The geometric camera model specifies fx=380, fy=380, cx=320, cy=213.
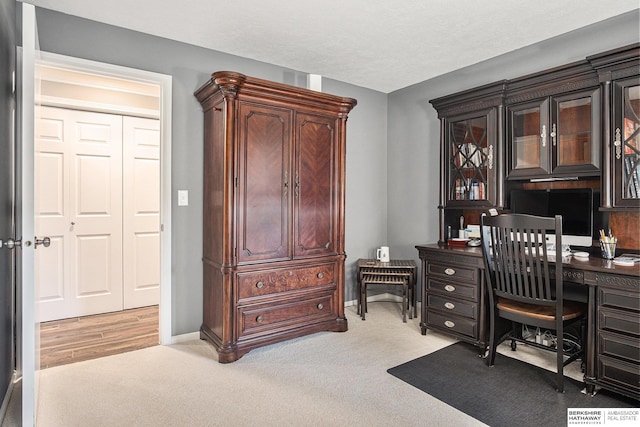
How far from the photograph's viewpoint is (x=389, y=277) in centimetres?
378

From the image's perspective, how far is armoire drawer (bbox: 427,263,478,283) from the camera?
9.70 ft

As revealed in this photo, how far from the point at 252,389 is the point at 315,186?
5.43 feet

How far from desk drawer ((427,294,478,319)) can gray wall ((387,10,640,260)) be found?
0.94 m

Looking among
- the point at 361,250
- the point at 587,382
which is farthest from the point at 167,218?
the point at 587,382

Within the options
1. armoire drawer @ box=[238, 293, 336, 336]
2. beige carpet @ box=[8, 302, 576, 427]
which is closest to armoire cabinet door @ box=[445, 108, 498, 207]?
beige carpet @ box=[8, 302, 576, 427]

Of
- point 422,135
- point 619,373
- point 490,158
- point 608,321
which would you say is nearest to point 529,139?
point 490,158

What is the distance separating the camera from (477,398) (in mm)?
2271

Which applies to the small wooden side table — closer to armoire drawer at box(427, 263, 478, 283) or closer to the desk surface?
armoire drawer at box(427, 263, 478, 283)

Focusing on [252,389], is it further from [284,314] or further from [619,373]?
[619,373]

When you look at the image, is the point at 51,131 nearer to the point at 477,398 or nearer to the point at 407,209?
the point at 407,209

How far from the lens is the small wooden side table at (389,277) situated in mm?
3729

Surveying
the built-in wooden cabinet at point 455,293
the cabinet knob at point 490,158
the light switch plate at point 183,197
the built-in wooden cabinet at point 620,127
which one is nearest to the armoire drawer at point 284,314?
the built-in wooden cabinet at point 455,293

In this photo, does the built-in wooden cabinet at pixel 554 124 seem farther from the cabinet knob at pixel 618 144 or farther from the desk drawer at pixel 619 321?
the desk drawer at pixel 619 321

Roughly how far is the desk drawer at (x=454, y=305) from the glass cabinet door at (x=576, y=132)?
1.20m
